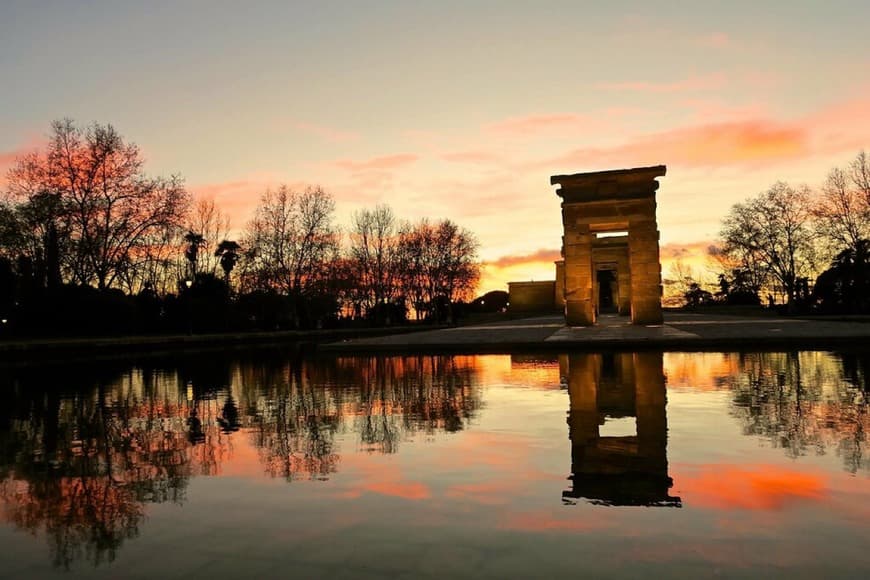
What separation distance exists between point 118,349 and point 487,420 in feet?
94.3

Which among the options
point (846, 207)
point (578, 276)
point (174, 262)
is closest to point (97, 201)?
point (174, 262)

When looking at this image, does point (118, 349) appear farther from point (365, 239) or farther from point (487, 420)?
point (365, 239)

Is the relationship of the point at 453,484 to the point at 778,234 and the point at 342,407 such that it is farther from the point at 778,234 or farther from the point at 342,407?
the point at 778,234

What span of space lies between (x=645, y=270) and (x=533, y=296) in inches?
1626

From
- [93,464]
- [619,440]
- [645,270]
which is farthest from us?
[645,270]

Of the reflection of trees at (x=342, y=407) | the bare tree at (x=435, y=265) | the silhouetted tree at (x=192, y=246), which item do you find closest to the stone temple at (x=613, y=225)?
the reflection of trees at (x=342, y=407)

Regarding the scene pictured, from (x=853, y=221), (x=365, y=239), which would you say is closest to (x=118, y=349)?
(x=365, y=239)

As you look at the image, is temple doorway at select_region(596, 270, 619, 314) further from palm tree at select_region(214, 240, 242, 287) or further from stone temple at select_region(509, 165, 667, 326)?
stone temple at select_region(509, 165, 667, 326)

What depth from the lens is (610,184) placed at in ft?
98.1

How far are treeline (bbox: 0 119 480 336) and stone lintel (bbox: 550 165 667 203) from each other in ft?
88.2

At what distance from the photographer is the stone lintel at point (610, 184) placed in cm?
2947

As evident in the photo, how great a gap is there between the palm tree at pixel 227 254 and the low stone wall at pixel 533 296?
29.1 meters

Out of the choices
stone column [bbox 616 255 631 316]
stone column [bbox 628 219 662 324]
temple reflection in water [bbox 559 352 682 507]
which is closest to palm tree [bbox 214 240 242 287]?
stone column [bbox 616 255 631 316]

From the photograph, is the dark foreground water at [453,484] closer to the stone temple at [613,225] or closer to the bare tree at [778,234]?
the stone temple at [613,225]
